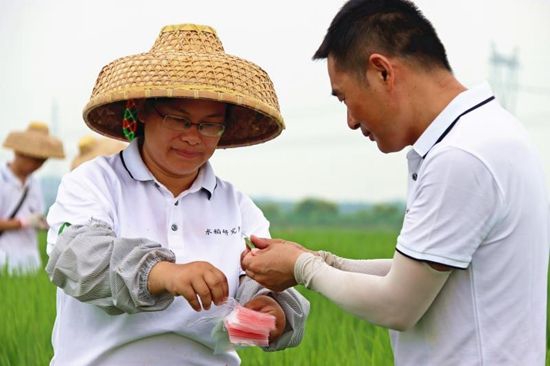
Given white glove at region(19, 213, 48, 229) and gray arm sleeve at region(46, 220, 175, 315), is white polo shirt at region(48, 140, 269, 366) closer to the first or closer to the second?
gray arm sleeve at region(46, 220, 175, 315)

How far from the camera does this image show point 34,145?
6910 mm

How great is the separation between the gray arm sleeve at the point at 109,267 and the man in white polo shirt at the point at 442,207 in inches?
14.1

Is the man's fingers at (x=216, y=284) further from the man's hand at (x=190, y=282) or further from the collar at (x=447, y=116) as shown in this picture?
the collar at (x=447, y=116)

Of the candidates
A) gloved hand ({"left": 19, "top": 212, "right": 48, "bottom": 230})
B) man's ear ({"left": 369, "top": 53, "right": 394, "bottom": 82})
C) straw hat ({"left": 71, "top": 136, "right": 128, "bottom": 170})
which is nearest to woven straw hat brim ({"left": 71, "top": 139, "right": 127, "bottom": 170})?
straw hat ({"left": 71, "top": 136, "right": 128, "bottom": 170})

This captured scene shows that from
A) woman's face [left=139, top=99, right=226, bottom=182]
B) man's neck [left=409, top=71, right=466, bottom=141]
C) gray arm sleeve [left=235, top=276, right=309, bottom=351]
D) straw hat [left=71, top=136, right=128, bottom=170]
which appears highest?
man's neck [left=409, top=71, right=466, bottom=141]

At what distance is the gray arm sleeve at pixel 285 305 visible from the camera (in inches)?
94.0

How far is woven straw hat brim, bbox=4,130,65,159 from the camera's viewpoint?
6.85 m

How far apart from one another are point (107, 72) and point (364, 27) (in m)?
0.82

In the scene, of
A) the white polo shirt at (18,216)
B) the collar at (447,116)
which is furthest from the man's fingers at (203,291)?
the white polo shirt at (18,216)

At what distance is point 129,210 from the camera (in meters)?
2.34

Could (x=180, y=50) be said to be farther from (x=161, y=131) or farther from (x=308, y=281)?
(x=308, y=281)

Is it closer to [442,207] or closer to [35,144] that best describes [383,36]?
[442,207]

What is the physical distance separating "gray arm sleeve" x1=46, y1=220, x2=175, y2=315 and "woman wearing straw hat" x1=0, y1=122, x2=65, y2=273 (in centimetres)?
455

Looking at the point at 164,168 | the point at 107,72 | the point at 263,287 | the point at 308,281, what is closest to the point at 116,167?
the point at 164,168
